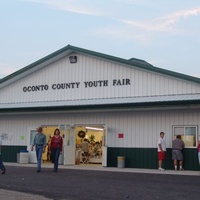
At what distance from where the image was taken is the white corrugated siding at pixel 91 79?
2173 centimetres

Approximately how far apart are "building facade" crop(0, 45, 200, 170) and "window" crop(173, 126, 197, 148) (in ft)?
0.10

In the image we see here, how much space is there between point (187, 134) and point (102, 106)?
14.1ft

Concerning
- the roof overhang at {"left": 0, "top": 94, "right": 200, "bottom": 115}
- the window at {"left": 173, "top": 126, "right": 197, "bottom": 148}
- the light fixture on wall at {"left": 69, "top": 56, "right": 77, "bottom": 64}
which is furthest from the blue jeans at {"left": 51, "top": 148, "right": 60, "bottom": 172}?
the light fixture on wall at {"left": 69, "top": 56, "right": 77, "bottom": 64}

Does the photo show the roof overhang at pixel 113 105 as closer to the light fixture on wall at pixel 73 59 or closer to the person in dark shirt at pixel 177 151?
the person in dark shirt at pixel 177 151

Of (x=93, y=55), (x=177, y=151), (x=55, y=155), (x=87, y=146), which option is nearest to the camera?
(x=55, y=155)

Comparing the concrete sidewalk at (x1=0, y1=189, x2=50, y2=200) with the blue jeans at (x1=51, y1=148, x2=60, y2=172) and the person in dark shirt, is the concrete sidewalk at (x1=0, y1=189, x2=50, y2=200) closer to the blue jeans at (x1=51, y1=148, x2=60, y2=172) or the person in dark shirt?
the blue jeans at (x1=51, y1=148, x2=60, y2=172)

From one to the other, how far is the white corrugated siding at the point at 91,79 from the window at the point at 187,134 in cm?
177

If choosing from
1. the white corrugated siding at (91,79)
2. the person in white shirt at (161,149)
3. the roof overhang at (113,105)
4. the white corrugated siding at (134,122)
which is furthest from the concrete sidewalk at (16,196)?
the white corrugated siding at (91,79)

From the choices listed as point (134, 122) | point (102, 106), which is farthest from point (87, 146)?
point (134, 122)

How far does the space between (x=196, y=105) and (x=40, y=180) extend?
8341mm

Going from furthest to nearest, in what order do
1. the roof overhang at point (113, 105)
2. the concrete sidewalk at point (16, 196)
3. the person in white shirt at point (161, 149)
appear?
1. the person in white shirt at point (161, 149)
2. the roof overhang at point (113, 105)
3. the concrete sidewalk at point (16, 196)

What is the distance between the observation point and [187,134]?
20484 millimetres

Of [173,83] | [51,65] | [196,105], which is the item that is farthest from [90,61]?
[196,105]

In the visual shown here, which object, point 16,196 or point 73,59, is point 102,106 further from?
point 16,196
